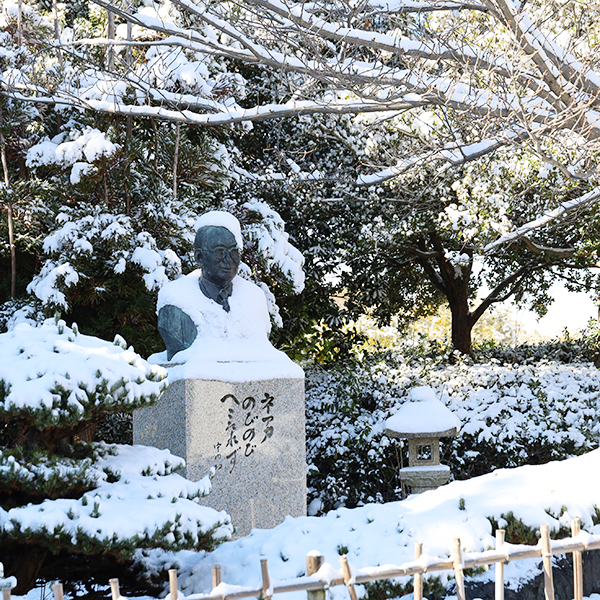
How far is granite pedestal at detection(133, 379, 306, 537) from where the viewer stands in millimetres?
4629

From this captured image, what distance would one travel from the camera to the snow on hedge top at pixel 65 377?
2.74 m

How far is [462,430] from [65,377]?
5.88 m

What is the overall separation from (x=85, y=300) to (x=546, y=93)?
16.9ft

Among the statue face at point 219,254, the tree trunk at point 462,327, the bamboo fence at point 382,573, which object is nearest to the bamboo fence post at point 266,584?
the bamboo fence at point 382,573

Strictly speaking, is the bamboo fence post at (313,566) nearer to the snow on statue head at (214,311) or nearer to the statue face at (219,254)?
the snow on statue head at (214,311)

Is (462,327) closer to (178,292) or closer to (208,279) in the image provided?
(208,279)

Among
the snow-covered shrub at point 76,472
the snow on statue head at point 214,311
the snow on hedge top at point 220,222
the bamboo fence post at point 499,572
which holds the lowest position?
the bamboo fence post at point 499,572

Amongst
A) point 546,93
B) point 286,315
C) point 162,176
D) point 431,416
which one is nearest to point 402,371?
point 286,315

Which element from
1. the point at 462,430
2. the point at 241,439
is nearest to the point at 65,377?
the point at 241,439

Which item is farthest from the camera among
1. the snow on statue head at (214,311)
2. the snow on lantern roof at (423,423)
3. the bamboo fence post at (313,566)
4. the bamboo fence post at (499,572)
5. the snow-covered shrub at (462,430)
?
the snow-covered shrub at (462,430)

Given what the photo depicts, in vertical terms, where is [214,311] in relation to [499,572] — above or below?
above

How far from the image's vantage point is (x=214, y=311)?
5.08 meters

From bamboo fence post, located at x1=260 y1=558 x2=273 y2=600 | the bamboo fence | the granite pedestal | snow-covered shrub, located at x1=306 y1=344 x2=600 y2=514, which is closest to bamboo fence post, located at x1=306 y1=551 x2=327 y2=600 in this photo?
the bamboo fence

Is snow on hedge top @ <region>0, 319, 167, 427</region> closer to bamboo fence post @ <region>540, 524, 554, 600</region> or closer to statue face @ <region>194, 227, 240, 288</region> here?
bamboo fence post @ <region>540, 524, 554, 600</region>
